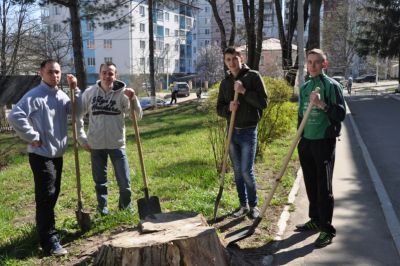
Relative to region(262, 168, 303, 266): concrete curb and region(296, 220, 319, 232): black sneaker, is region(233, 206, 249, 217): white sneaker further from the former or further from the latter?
region(296, 220, 319, 232): black sneaker

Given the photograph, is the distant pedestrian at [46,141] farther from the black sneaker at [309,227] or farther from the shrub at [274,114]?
the shrub at [274,114]

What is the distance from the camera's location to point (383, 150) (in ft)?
32.0

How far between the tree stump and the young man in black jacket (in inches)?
52.1

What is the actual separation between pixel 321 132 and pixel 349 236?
123 cm

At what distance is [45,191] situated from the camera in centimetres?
412

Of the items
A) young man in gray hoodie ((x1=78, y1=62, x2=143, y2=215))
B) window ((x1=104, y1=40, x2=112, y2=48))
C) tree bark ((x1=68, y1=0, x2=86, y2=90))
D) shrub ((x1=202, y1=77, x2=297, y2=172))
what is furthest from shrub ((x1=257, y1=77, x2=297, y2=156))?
window ((x1=104, y1=40, x2=112, y2=48))

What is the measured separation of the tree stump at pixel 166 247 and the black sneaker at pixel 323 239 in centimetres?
109

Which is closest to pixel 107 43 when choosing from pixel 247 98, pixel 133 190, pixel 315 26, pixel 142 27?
pixel 142 27

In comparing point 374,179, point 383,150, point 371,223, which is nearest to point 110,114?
point 371,223

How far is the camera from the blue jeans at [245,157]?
16.1ft

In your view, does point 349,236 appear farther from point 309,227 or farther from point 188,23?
point 188,23

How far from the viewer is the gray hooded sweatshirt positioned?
4.82m

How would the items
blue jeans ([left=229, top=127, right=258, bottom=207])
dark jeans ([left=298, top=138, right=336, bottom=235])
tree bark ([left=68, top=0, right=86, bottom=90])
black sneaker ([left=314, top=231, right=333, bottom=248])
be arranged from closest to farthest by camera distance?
dark jeans ([left=298, top=138, right=336, bottom=235]), black sneaker ([left=314, top=231, right=333, bottom=248]), blue jeans ([left=229, top=127, right=258, bottom=207]), tree bark ([left=68, top=0, right=86, bottom=90])

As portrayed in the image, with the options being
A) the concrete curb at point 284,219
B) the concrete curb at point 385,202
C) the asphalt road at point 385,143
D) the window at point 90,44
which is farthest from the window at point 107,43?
the concrete curb at point 284,219
